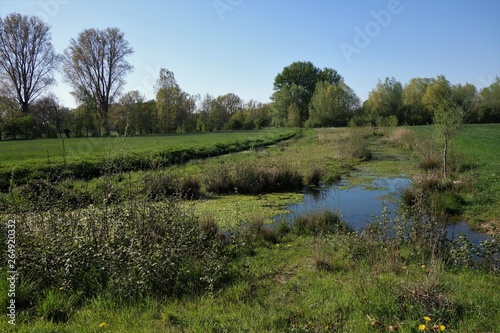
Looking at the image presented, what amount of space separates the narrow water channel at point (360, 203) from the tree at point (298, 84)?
63.3 metres

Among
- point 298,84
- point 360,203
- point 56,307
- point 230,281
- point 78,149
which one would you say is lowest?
point 360,203

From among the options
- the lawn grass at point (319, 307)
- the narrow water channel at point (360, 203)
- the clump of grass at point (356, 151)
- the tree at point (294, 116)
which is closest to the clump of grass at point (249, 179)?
the narrow water channel at point (360, 203)

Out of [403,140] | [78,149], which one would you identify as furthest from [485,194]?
[78,149]

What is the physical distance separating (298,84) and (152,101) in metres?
40.8

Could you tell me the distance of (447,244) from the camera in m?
6.84

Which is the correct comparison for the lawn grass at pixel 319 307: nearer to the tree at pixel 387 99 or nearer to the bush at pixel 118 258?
the bush at pixel 118 258

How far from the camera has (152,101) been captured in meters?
63.0

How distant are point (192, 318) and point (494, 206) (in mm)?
10355

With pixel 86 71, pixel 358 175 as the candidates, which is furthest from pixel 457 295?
pixel 86 71

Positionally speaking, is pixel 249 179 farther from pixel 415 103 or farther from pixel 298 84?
pixel 298 84

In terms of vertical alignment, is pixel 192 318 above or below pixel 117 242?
below

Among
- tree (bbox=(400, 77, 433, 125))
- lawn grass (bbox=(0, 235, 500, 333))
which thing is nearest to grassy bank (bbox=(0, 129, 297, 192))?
lawn grass (bbox=(0, 235, 500, 333))

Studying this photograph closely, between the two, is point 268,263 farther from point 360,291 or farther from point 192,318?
point 192,318

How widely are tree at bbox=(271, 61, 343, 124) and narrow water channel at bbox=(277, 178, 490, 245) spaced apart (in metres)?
63.3
